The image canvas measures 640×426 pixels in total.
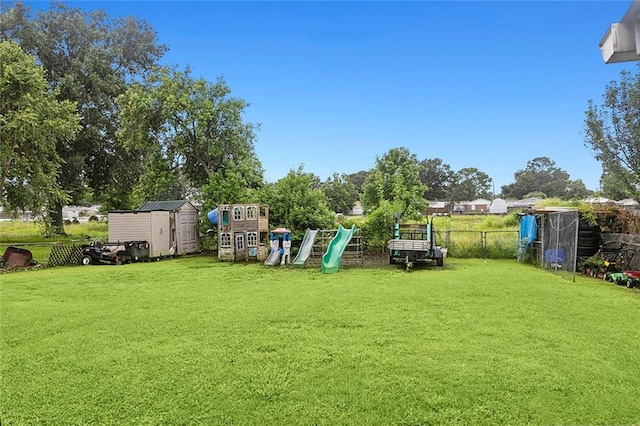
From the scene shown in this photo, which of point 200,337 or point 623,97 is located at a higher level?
point 623,97

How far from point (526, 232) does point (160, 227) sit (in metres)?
13.4

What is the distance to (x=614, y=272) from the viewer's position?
9.80 metres

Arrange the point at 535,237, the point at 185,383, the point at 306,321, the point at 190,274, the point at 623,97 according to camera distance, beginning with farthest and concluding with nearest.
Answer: the point at 623,97 → the point at 535,237 → the point at 190,274 → the point at 306,321 → the point at 185,383

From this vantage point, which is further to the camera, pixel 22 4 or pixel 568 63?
pixel 22 4

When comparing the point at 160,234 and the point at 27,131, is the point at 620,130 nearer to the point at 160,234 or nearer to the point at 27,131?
the point at 160,234

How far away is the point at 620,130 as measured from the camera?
17.6 m

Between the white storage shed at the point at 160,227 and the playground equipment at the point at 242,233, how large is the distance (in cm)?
235

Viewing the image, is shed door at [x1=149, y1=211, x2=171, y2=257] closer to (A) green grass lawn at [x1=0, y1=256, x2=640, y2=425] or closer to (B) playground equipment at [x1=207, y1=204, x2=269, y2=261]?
(B) playground equipment at [x1=207, y1=204, x2=269, y2=261]

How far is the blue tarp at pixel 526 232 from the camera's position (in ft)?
41.5

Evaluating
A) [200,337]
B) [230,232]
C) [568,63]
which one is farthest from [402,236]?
[200,337]

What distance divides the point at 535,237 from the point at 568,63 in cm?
553

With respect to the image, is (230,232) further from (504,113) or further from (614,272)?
(504,113)

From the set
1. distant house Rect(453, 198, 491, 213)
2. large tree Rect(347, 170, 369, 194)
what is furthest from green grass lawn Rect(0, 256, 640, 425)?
large tree Rect(347, 170, 369, 194)

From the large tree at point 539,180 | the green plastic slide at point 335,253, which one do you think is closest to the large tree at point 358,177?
the large tree at point 539,180
